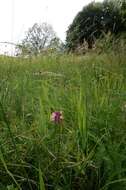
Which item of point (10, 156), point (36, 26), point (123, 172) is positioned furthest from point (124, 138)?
point (36, 26)

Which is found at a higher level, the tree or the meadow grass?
the tree

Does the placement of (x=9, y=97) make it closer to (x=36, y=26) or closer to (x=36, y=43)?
(x=36, y=43)

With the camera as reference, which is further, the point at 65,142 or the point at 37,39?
the point at 37,39

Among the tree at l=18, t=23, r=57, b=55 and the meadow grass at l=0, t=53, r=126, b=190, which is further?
the tree at l=18, t=23, r=57, b=55

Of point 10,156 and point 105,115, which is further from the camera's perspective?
point 105,115

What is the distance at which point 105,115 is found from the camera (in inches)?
68.1

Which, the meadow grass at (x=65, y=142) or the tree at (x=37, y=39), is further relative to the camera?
the tree at (x=37, y=39)

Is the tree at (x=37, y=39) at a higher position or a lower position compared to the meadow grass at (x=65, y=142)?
higher

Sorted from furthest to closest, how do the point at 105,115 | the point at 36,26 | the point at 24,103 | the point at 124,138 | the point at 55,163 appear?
1. the point at 36,26
2. the point at 24,103
3. the point at 105,115
4. the point at 124,138
5. the point at 55,163

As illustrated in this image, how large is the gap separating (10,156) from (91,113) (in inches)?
17.4

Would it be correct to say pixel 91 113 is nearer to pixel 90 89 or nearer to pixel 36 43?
pixel 90 89

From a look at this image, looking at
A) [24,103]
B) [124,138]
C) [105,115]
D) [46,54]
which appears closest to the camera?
[124,138]

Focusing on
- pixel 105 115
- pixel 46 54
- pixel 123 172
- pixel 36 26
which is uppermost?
pixel 36 26

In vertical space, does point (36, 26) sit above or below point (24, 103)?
above
